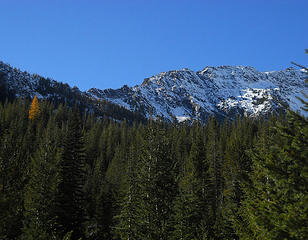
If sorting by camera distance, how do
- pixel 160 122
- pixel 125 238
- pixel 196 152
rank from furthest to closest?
1. pixel 196 152
2. pixel 160 122
3. pixel 125 238

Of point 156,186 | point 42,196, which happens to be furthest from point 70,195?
point 156,186

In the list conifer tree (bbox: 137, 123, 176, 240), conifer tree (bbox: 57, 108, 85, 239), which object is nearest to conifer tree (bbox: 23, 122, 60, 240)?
conifer tree (bbox: 57, 108, 85, 239)

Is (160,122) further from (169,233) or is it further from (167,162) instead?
(169,233)

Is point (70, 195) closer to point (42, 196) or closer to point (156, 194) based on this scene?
point (42, 196)

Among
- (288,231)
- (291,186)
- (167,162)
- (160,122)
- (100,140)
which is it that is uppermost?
(100,140)

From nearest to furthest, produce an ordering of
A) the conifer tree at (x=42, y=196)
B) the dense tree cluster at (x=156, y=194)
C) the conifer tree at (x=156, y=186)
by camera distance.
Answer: the dense tree cluster at (x=156, y=194) → the conifer tree at (x=156, y=186) → the conifer tree at (x=42, y=196)

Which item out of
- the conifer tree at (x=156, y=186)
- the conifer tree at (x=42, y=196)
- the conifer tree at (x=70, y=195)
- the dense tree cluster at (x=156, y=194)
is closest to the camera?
the dense tree cluster at (x=156, y=194)

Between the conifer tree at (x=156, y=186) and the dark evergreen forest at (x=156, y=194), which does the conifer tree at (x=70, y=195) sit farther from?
the conifer tree at (x=156, y=186)

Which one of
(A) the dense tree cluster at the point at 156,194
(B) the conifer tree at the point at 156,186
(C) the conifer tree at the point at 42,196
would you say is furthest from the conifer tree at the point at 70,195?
(B) the conifer tree at the point at 156,186

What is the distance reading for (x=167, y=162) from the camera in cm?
1973

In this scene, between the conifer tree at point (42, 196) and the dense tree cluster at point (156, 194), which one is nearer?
→ the dense tree cluster at point (156, 194)

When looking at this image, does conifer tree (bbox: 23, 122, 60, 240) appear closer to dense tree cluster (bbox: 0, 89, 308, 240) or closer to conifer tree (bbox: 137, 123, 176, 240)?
dense tree cluster (bbox: 0, 89, 308, 240)

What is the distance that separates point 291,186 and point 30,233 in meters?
18.4

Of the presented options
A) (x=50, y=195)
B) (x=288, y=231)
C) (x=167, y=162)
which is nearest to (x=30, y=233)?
(x=50, y=195)
